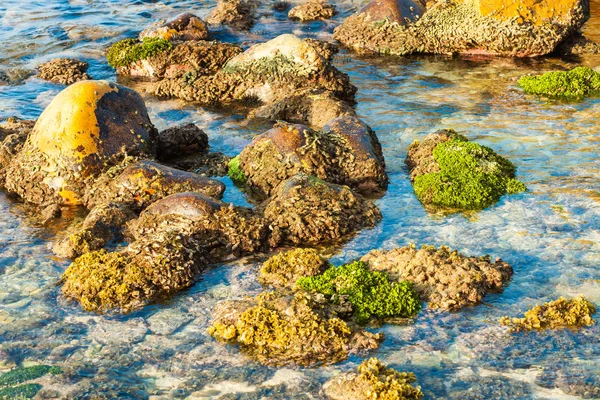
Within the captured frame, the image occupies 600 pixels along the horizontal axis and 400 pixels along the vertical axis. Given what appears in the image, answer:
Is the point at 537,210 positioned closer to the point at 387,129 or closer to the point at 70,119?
the point at 387,129

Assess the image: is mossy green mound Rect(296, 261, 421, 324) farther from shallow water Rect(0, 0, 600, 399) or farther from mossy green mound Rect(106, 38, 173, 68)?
mossy green mound Rect(106, 38, 173, 68)

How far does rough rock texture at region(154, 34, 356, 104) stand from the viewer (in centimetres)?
1505

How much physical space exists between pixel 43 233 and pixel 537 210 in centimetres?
705

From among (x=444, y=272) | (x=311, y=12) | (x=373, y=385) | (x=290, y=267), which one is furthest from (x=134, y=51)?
(x=373, y=385)

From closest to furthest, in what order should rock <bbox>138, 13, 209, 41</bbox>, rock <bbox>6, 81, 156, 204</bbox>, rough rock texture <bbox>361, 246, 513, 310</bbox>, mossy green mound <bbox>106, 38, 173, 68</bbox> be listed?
rough rock texture <bbox>361, 246, 513, 310</bbox> → rock <bbox>6, 81, 156, 204</bbox> → mossy green mound <bbox>106, 38, 173, 68</bbox> → rock <bbox>138, 13, 209, 41</bbox>

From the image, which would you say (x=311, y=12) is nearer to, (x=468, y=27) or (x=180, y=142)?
(x=468, y=27)

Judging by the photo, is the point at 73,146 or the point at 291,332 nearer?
the point at 291,332

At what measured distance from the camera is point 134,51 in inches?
702

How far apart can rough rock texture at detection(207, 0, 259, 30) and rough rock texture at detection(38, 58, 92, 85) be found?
211 inches

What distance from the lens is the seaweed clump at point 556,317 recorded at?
289 inches

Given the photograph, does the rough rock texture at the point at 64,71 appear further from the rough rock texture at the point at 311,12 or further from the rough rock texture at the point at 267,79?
the rough rock texture at the point at 311,12

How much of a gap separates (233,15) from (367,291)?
1580 centimetres

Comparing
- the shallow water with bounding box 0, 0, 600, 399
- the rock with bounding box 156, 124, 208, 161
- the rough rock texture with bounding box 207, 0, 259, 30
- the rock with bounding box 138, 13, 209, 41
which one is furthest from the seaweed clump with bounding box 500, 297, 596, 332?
the rough rock texture with bounding box 207, 0, 259, 30

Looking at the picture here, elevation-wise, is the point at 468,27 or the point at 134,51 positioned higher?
the point at 468,27
